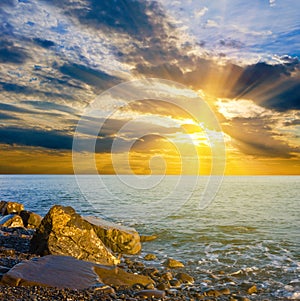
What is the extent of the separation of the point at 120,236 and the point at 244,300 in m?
8.41

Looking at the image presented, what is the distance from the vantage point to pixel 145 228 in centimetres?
2514

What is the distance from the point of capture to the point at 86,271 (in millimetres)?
10562

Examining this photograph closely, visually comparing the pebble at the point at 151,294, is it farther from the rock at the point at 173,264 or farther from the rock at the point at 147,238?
the rock at the point at 147,238

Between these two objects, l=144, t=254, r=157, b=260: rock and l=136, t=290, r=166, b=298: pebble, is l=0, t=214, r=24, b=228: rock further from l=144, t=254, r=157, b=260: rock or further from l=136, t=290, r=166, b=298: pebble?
l=136, t=290, r=166, b=298: pebble

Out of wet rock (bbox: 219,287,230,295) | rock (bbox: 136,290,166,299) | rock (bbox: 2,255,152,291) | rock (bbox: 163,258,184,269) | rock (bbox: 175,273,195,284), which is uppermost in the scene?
rock (bbox: 2,255,152,291)

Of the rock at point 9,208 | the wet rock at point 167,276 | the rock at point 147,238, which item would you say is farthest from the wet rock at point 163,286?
the rock at point 9,208

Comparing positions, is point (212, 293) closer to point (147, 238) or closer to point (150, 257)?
point (150, 257)

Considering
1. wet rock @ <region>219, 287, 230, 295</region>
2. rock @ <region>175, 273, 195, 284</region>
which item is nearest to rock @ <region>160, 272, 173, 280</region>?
rock @ <region>175, 273, 195, 284</region>

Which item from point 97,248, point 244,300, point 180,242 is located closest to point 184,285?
point 244,300

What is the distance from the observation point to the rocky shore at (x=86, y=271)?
9008mm

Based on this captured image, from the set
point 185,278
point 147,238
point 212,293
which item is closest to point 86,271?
point 185,278

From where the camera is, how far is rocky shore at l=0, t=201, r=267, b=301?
9.01 metres

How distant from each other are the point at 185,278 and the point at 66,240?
5.35 m

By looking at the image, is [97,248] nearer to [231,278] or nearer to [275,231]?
[231,278]
